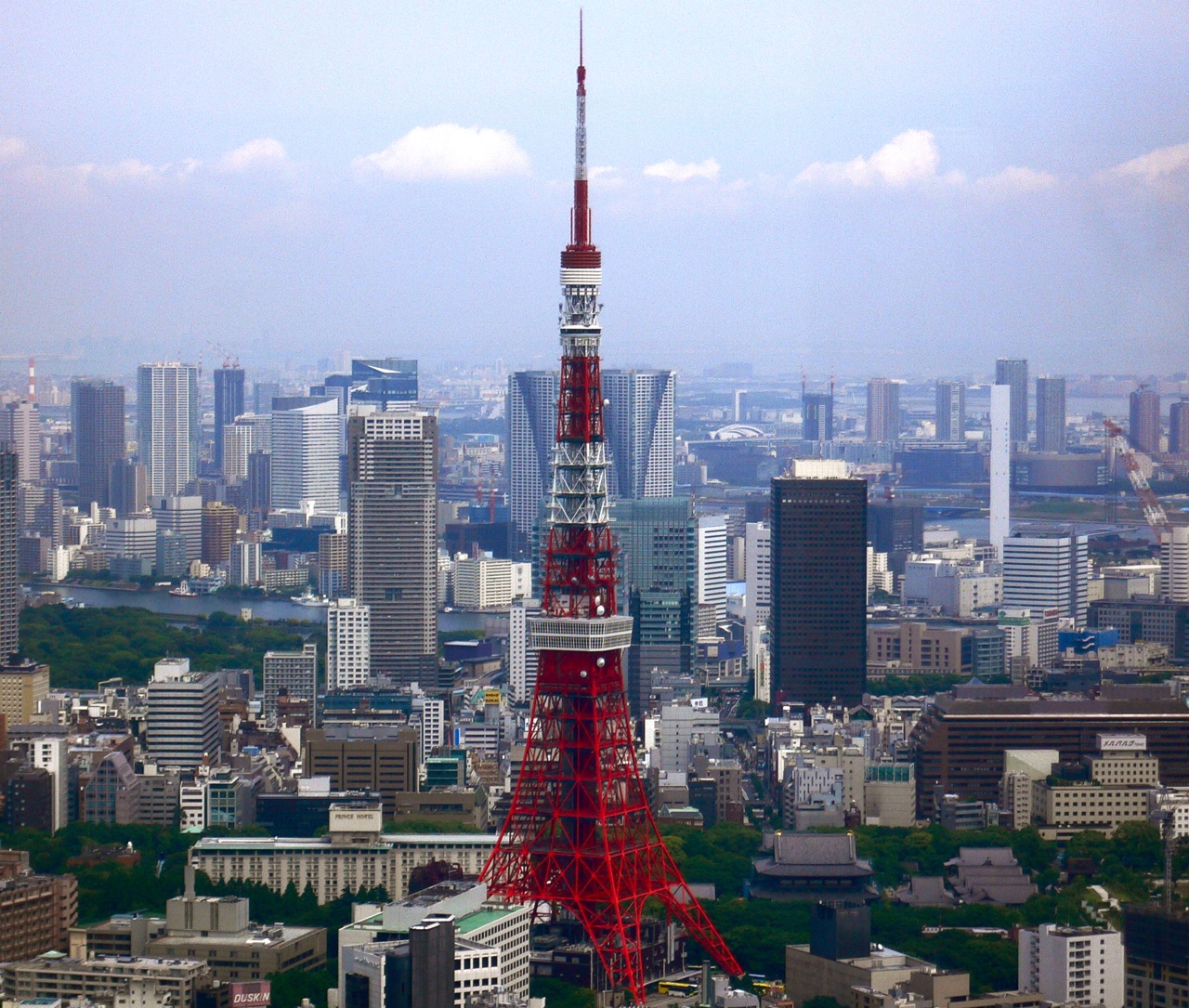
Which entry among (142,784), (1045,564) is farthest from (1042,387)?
(142,784)

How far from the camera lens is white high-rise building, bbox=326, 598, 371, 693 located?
27.4 meters

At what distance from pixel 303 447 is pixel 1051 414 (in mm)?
17982

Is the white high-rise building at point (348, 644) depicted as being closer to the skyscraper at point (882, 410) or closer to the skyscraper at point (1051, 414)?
the skyscraper at point (882, 410)

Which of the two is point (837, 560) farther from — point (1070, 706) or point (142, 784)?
point (142, 784)

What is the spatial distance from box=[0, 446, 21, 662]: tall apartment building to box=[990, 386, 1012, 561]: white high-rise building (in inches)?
503

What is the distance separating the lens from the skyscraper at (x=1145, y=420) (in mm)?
23000

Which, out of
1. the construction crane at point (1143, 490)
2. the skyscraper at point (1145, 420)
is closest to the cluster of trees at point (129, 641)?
the construction crane at point (1143, 490)

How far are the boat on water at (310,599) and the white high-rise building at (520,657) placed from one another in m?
6.49

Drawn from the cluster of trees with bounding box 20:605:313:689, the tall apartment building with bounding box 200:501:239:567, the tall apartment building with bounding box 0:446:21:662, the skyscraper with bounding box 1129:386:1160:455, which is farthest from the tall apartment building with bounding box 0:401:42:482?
the skyscraper with bounding box 1129:386:1160:455

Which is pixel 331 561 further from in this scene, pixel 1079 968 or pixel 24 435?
pixel 1079 968

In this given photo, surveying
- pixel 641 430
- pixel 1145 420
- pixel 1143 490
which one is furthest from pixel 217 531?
pixel 1145 420

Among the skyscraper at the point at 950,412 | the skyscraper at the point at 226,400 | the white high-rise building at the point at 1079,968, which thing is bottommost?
the white high-rise building at the point at 1079,968

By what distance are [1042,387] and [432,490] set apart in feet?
22.3

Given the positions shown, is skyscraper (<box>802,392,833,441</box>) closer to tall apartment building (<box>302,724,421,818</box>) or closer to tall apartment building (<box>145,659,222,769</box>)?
tall apartment building (<box>145,659,222,769</box>)
